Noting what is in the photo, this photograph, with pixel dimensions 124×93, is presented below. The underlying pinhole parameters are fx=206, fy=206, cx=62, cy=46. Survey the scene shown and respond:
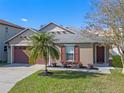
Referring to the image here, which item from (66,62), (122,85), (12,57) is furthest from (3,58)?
(122,85)

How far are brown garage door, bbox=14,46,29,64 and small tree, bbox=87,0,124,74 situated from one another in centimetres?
1241

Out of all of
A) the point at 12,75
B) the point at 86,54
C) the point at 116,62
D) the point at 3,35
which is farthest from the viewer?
the point at 3,35

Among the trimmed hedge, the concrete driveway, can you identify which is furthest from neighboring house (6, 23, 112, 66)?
the concrete driveway

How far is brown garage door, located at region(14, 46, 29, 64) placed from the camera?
27.9 m

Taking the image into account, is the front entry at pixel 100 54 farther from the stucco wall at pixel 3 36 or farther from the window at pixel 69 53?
the stucco wall at pixel 3 36

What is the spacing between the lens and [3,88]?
12.6m

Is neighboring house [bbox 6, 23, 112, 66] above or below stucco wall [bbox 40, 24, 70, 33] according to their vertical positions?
below

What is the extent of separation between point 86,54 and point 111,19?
26.1 feet

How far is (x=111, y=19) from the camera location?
17.5m

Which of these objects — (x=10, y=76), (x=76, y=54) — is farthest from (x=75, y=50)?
(x=10, y=76)

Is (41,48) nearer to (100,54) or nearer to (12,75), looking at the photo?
(12,75)

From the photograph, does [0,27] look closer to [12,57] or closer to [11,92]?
[12,57]

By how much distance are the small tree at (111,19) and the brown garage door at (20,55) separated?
12.4 metres

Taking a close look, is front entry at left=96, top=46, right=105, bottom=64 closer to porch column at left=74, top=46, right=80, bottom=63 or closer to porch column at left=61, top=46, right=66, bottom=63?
porch column at left=74, top=46, right=80, bottom=63
